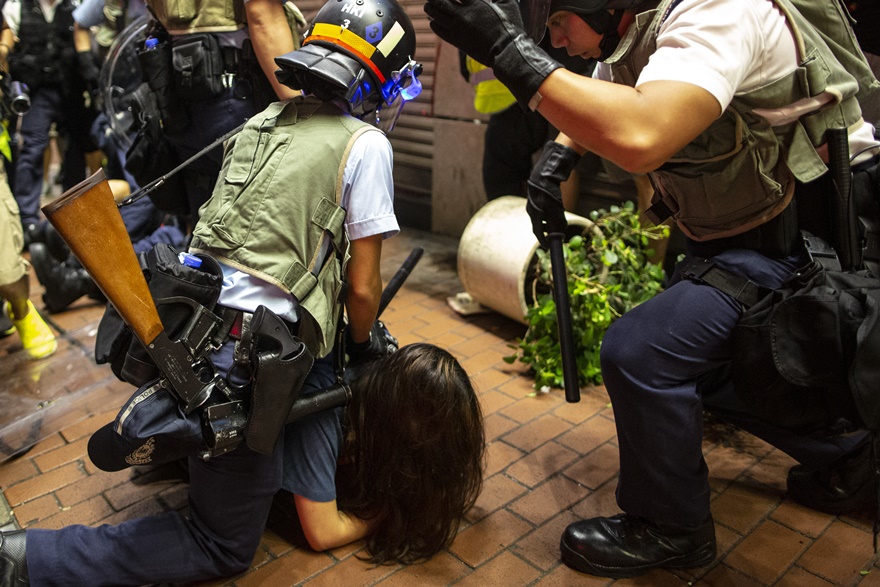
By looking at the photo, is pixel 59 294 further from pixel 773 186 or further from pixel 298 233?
pixel 773 186

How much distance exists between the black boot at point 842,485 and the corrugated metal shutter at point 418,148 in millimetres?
4177

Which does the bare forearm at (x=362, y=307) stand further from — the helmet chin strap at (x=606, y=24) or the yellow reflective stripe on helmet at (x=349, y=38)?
the helmet chin strap at (x=606, y=24)

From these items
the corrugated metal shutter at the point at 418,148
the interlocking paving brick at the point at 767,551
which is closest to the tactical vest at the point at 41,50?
the corrugated metal shutter at the point at 418,148

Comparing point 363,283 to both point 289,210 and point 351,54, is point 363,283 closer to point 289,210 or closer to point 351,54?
point 289,210

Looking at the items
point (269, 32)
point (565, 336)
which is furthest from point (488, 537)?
point (269, 32)

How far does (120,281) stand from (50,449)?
5.65 feet

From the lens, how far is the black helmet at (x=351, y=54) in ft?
7.11

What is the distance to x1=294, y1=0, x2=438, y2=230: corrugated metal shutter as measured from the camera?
234 inches

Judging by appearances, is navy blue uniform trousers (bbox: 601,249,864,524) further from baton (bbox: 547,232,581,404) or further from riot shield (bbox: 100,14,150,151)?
Result: riot shield (bbox: 100,14,150,151)

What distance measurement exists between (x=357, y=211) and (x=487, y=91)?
8.04 feet

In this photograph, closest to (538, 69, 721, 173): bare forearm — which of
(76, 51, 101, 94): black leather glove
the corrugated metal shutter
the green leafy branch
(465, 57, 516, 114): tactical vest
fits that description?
the green leafy branch

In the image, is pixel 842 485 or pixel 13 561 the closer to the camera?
pixel 13 561

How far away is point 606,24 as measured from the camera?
6.91 ft

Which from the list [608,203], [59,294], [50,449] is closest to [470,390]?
[50,449]
